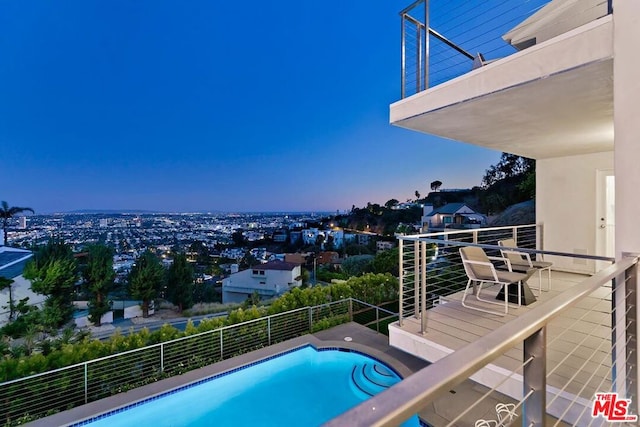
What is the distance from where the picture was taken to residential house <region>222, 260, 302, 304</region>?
829 inches

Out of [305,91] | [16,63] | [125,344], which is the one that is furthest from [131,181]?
[125,344]

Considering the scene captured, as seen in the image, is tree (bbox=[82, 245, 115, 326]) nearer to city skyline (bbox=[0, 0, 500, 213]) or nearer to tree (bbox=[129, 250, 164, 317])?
tree (bbox=[129, 250, 164, 317])

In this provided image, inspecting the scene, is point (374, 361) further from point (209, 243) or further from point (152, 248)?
point (209, 243)

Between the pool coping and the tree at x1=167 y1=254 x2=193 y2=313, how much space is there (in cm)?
1141

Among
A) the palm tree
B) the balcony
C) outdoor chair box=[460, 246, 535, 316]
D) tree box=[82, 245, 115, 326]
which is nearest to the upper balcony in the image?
the balcony

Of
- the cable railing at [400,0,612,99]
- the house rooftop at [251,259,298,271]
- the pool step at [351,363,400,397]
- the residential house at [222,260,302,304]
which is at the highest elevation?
the cable railing at [400,0,612,99]

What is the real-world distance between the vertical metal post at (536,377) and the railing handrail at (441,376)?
0.06 metres

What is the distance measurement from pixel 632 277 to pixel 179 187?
25.9 metres

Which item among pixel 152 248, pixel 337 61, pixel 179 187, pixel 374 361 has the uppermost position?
pixel 337 61

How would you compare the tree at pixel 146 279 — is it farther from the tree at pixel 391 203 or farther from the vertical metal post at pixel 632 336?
the tree at pixel 391 203

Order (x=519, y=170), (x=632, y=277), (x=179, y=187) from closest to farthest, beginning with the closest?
(x=632, y=277) < (x=519, y=170) < (x=179, y=187)

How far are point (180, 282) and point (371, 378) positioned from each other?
13.3 m

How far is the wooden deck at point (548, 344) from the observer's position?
267 centimetres

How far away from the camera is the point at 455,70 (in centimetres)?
532
